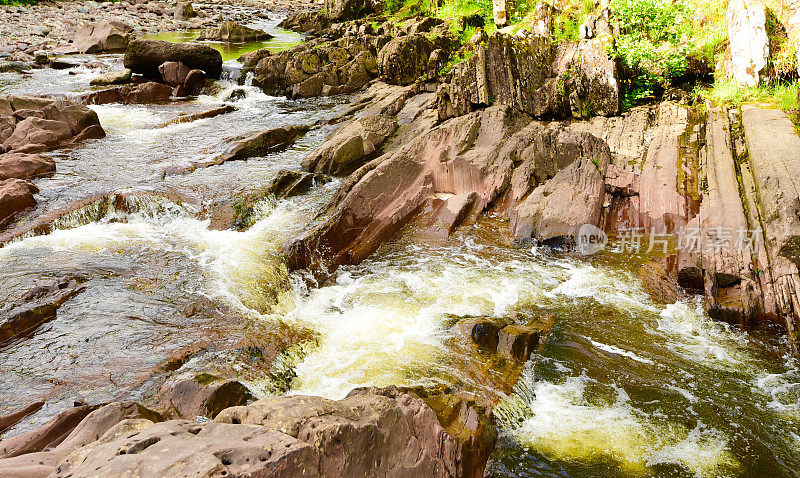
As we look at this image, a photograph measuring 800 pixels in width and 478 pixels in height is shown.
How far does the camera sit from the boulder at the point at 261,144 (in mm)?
13250

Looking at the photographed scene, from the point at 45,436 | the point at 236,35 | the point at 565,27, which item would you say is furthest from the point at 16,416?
the point at 236,35

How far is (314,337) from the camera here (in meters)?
6.94

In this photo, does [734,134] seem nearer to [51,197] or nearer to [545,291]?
[545,291]

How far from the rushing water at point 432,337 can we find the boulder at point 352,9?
2129 cm

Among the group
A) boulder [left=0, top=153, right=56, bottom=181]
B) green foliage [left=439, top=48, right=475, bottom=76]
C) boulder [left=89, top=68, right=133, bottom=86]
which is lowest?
boulder [left=0, top=153, right=56, bottom=181]

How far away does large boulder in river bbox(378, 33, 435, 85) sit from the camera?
58.5 ft

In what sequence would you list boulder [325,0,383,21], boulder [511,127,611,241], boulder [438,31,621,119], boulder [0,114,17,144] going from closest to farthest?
boulder [511,127,611,241]
boulder [438,31,621,119]
boulder [0,114,17,144]
boulder [325,0,383,21]

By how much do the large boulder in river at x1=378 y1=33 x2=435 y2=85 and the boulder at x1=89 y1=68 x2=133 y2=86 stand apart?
401 inches

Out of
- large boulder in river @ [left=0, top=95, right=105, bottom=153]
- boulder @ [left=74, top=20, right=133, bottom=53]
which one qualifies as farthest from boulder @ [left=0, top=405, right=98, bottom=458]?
boulder @ [left=74, top=20, right=133, bottom=53]

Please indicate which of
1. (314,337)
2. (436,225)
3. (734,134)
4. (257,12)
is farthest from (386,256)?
(257,12)

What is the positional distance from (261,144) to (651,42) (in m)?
9.69

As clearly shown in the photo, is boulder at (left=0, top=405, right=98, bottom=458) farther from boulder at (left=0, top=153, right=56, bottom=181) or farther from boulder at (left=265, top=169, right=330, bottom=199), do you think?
boulder at (left=0, top=153, right=56, bottom=181)

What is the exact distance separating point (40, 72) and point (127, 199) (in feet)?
54.1

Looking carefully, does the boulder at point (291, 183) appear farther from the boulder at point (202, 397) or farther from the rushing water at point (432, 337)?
the boulder at point (202, 397)
